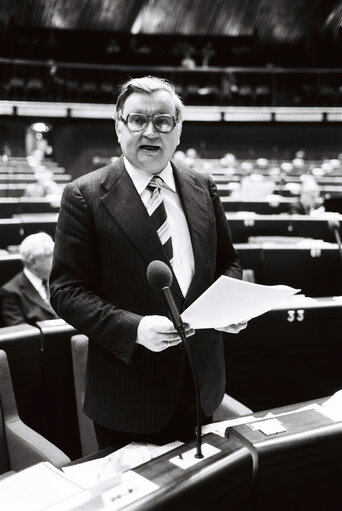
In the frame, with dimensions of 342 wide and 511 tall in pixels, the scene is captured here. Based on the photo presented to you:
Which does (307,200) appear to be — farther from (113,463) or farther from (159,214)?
(113,463)

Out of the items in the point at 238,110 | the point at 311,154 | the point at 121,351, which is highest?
the point at 238,110

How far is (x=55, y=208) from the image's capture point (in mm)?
5387

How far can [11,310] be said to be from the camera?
8.16 ft

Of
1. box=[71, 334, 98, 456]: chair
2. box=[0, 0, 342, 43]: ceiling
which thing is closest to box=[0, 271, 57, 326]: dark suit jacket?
box=[71, 334, 98, 456]: chair

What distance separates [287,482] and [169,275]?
34 centimetres

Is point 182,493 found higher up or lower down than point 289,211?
lower down

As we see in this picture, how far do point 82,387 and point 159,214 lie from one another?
2.80 feet

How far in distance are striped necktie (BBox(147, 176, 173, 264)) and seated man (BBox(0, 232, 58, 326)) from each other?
4.91 ft

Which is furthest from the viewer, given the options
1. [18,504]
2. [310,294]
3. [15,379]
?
[310,294]

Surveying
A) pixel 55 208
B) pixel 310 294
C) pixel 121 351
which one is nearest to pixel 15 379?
pixel 121 351

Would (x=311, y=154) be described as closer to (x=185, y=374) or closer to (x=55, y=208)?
(x=55, y=208)

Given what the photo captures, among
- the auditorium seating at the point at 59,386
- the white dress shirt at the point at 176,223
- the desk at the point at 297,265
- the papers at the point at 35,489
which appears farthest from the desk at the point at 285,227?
the papers at the point at 35,489

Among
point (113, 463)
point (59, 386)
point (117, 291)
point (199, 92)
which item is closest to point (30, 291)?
point (59, 386)

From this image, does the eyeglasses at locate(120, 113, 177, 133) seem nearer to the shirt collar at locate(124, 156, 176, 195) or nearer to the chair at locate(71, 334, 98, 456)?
the shirt collar at locate(124, 156, 176, 195)
